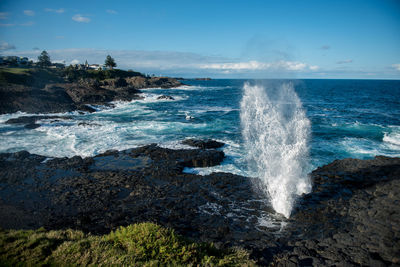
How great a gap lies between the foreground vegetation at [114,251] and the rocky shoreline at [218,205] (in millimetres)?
Answer: 2858

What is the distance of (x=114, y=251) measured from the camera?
229 inches

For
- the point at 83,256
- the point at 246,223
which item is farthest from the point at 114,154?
the point at 83,256

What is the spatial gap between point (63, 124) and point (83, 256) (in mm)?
32318

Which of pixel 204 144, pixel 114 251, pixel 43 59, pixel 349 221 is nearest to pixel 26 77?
pixel 43 59

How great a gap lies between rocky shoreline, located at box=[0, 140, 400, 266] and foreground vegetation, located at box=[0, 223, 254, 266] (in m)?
2.86

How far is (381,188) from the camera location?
12.7m

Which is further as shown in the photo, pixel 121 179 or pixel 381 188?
pixel 121 179

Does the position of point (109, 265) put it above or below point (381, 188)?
above

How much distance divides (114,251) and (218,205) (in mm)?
7366

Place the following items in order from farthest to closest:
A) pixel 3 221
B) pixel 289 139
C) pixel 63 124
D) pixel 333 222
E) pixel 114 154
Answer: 1. pixel 63 124
2. pixel 289 139
3. pixel 114 154
4. pixel 3 221
5. pixel 333 222

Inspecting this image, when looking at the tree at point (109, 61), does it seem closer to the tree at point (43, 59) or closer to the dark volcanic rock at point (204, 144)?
→ the tree at point (43, 59)

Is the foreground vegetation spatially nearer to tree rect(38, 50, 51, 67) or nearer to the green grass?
the green grass

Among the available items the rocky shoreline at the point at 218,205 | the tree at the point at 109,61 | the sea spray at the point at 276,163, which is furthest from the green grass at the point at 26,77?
the sea spray at the point at 276,163

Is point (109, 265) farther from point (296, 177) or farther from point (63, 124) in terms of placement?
point (63, 124)
